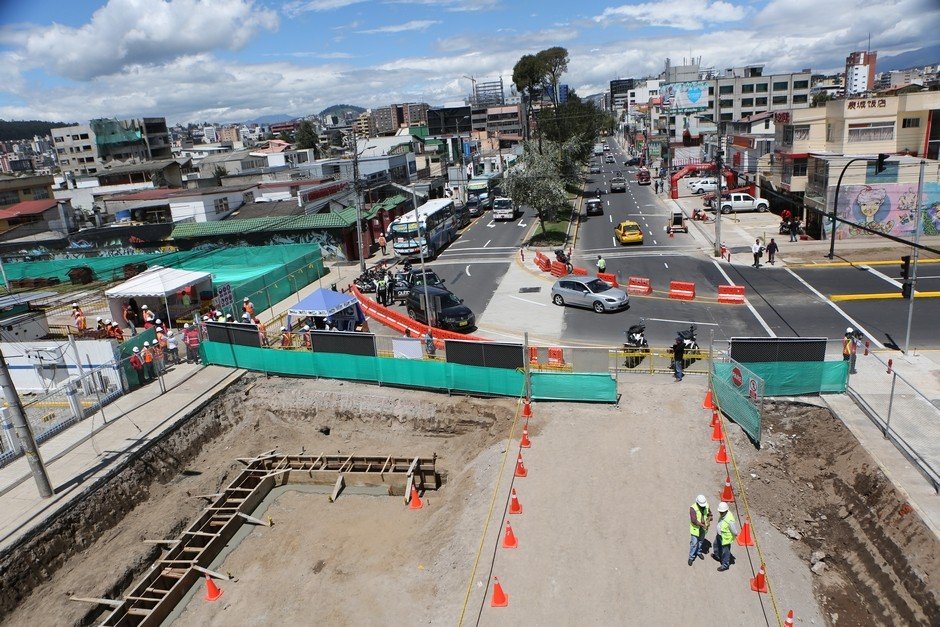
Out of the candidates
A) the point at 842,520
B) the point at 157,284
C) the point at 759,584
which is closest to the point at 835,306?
the point at 842,520

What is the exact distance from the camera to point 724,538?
452 inches

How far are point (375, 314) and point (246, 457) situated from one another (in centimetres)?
1128

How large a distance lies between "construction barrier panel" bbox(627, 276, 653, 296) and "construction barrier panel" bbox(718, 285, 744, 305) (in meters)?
3.47

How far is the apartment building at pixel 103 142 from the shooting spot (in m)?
121

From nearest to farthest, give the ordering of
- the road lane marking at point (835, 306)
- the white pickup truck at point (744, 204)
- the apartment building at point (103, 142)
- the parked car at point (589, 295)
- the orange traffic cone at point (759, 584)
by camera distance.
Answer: the orange traffic cone at point (759, 584) → the road lane marking at point (835, 306) → the parked car at point (589, 295) → the white pickup truck at point (744, 204) → the apartment building at point (103, 142)

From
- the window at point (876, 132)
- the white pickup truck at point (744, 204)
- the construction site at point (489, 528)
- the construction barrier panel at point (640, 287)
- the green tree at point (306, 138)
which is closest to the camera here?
the construction site at point (489, 528)

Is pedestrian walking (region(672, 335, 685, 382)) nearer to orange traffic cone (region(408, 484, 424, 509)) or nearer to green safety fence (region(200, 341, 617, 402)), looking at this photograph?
green safety fence (region(200, 341, 617, 402))

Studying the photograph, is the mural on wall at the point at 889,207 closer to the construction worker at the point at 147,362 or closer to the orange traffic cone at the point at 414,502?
the orange traffic cone at the point at 414,502

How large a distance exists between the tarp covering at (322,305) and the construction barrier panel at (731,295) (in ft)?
56.2

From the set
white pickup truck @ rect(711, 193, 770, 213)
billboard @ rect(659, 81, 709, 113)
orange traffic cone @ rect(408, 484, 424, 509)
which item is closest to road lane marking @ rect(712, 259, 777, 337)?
orange traffic cone @ rect(408, 484, 424, 509)

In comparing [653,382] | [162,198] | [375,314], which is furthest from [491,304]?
[162,198]

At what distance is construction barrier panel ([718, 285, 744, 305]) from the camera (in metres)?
28.2

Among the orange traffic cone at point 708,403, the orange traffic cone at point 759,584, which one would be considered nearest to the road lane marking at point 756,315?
the orange traffic cone at point 708,403

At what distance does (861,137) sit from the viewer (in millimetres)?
42469
